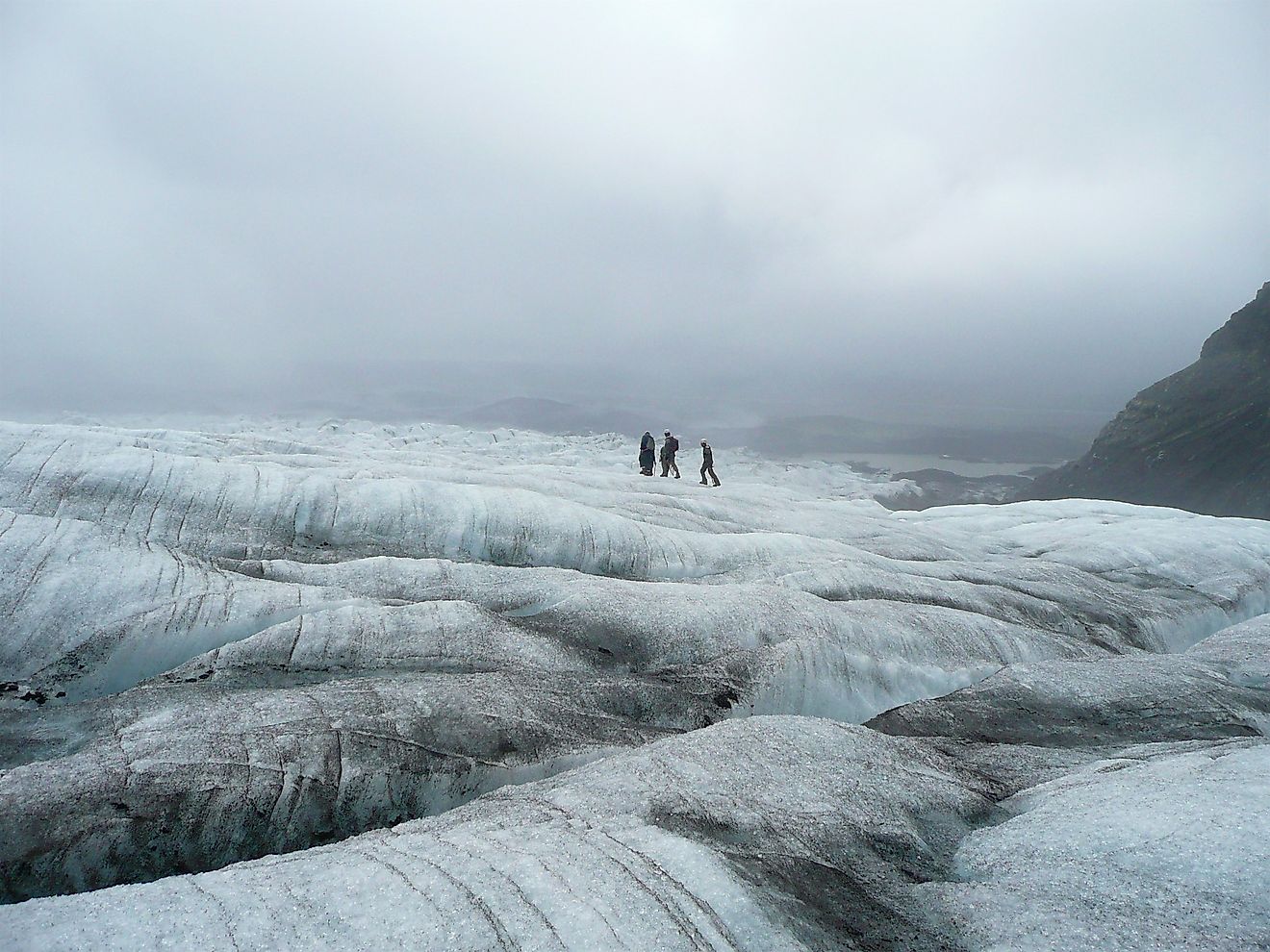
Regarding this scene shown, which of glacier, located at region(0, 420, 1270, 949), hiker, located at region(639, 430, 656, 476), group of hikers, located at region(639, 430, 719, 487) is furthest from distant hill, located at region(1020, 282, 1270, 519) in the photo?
hiker, located at region(639, 430, 656, 476)

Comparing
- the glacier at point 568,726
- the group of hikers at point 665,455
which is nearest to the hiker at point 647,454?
the group of hikers at point 665,455

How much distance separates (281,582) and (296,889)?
17.6 ft

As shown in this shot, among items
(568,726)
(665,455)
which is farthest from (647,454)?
(568,726)

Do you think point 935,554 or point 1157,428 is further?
point 1157,428

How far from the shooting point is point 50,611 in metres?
6.73

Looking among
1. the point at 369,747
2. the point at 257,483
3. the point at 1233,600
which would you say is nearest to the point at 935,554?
the point at 1233,600

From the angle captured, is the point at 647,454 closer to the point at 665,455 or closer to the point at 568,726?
the point at 665,455

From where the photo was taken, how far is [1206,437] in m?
46.0

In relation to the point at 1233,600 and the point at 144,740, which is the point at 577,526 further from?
the point at 1233,600

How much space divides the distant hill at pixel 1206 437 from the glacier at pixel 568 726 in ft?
138

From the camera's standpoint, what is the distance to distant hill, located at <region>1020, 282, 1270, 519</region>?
43594mm

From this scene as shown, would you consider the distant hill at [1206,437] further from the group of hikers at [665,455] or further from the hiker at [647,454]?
the hiker at [647,454]

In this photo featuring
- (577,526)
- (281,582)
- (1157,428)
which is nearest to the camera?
(281,582)

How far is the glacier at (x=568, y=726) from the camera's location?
3439 millimetres
